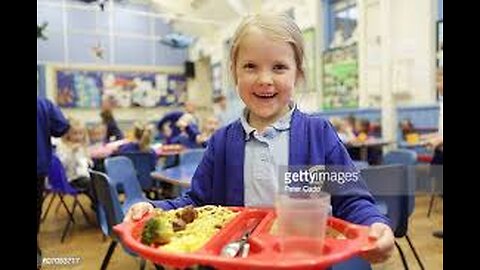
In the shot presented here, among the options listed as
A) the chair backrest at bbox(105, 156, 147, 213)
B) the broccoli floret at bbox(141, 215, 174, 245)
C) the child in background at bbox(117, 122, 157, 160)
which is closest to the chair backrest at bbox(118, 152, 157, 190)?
the child in background at bbox(117, 122, 157, 160)

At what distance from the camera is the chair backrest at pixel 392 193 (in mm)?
1380

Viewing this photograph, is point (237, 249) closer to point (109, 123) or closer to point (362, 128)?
point (362, 128)

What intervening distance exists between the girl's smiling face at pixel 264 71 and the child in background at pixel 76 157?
1.78 meters

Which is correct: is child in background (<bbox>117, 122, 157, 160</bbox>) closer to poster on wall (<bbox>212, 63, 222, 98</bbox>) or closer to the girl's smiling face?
poster on wall (<bbox>212, 63, 222, 98</bbox>)

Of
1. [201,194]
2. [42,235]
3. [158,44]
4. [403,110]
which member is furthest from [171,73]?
[201,194]

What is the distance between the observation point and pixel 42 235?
1.32m

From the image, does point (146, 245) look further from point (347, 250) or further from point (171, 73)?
point (171, 73)

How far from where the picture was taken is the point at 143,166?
7.72 ft

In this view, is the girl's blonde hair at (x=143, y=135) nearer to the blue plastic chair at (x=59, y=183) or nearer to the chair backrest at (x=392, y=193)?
the blue plastic chair at (x=59, y=183)

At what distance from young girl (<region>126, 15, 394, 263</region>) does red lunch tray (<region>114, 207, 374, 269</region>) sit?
11cm

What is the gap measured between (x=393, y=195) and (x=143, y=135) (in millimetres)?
1507
